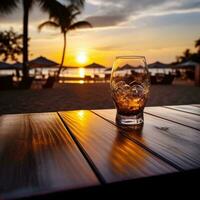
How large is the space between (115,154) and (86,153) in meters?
0.09

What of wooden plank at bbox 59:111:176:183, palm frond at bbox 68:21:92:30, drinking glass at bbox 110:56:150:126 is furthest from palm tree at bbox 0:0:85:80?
wooden plank at bbox 59:111:176:183

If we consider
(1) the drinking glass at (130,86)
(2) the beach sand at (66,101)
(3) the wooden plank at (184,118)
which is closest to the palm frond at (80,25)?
(2) the beach sand at (66,101)

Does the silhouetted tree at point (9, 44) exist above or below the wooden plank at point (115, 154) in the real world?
above

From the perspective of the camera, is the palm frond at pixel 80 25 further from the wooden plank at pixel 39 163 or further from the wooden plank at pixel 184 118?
the wooden plank at pixel 39 163

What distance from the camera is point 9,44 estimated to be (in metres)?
24.8

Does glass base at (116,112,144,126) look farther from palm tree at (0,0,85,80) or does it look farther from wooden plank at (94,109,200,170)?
palm tree at (0,0,85,80)

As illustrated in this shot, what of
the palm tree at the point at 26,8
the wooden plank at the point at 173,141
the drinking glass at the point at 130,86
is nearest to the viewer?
the wooden plank at the point at 173,141

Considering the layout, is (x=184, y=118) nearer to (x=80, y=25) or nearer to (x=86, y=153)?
(x=86, y=153)

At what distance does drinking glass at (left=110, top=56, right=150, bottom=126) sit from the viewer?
1111 mm

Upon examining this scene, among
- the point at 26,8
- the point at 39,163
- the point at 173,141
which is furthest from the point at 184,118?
the point at 26,8

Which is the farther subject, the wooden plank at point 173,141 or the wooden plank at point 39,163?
the wooden plank at point 173,141

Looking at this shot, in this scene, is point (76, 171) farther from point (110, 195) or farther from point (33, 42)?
point (33, 42)

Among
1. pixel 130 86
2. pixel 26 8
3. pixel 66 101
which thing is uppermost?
pixel 26 8

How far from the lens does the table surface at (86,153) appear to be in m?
0.60
